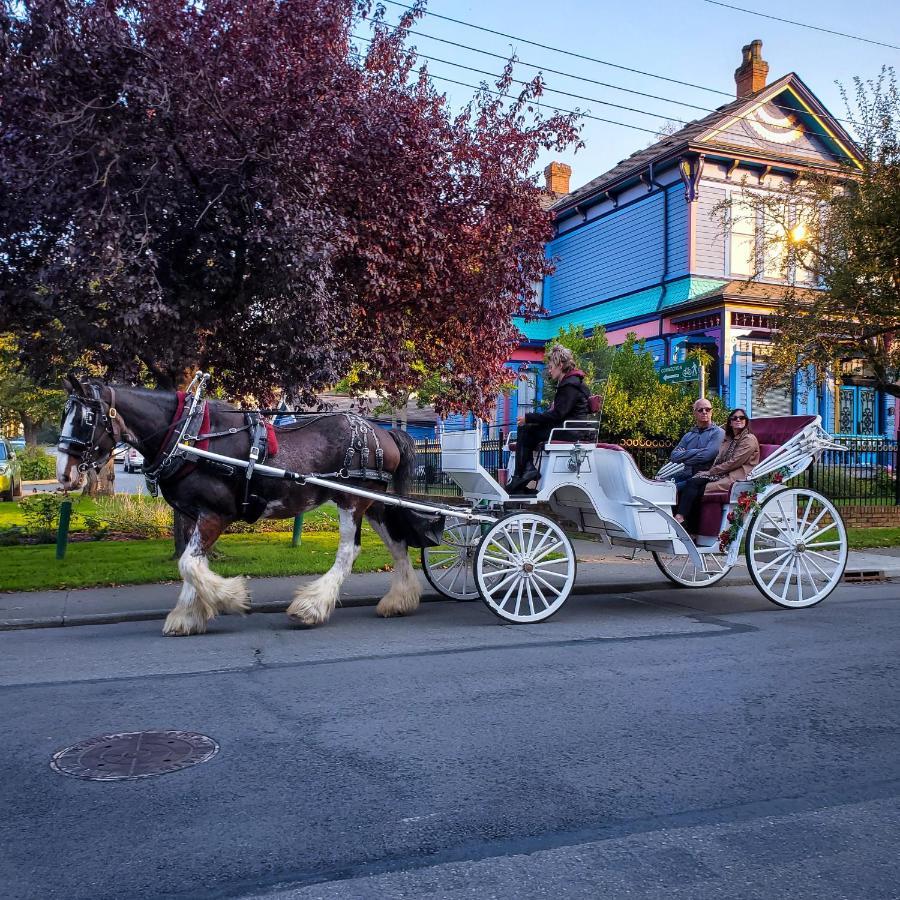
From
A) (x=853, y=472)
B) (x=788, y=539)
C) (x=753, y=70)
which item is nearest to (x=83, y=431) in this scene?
(x=788, y=539)

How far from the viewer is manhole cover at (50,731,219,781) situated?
4.25 meters

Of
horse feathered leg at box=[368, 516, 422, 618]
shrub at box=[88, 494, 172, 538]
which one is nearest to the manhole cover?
horse feathered leg at box=[368, 516, 422, 618]

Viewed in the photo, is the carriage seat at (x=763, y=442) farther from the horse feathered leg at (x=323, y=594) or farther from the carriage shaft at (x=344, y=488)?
the horse feathered leg at (x=323, y=594)

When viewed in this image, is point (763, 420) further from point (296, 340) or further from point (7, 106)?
point (7, 106)

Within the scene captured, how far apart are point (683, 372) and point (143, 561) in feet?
29.7

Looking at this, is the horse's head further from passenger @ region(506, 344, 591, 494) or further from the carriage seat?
the carriage seat

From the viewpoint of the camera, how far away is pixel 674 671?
20.6 ft

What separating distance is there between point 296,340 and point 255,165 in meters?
1.90

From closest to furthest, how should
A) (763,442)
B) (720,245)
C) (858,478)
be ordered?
(763,442) < (858,478) < (720,245)

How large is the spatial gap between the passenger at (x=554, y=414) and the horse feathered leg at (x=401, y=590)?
1246mm

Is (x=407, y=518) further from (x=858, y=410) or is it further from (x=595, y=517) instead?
(x=858, y=410)

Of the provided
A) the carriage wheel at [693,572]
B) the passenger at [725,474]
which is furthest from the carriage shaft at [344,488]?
→ the carriage wheel at [693,572]

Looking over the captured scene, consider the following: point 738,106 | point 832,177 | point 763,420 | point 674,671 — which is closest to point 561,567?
point 763,420

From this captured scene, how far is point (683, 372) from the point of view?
49.8ft
